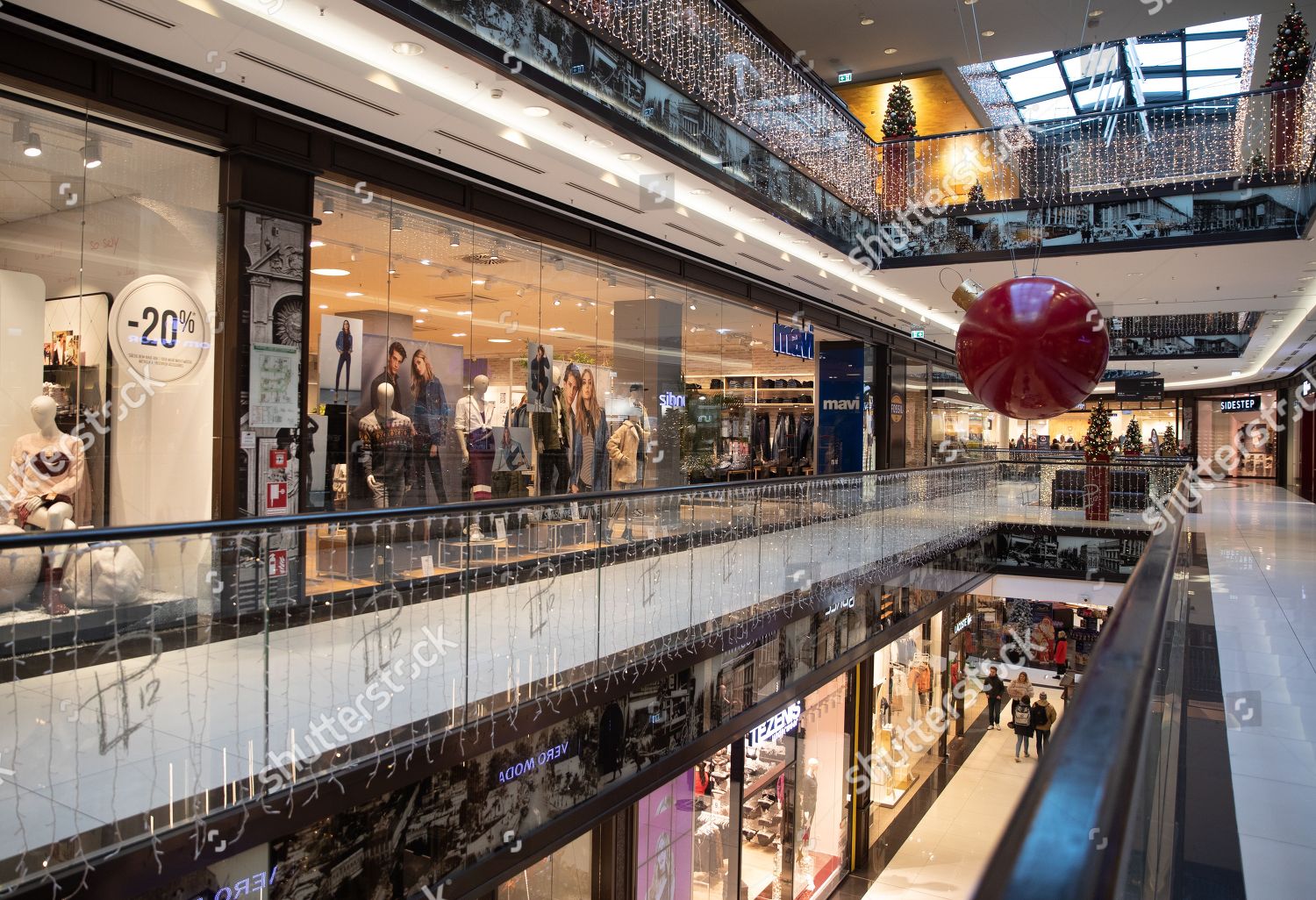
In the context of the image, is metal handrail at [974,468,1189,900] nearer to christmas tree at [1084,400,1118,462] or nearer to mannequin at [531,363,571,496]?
mannequin at [531,363,571,496]

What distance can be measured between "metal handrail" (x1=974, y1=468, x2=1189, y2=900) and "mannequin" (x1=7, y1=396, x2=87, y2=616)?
20.9 ft

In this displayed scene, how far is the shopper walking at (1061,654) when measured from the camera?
63.7 feet

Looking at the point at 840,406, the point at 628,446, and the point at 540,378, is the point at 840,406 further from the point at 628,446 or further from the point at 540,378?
Answer: the point at 540,378

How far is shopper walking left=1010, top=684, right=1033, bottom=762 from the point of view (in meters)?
16.3

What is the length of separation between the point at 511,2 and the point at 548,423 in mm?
4716

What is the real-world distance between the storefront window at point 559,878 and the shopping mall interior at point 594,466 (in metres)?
0.05

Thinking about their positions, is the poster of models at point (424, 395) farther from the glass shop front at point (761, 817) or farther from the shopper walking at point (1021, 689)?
the shopper walking at point (1021, 689)

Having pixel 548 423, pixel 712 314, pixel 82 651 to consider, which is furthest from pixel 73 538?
pixel 712 314

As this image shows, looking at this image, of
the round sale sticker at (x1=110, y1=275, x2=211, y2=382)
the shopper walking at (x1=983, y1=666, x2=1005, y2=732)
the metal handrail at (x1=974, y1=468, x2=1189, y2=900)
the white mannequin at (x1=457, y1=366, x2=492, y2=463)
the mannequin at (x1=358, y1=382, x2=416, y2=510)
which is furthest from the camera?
the shopper walking at (x1=983, y1=666, x2=1005, y2=732)

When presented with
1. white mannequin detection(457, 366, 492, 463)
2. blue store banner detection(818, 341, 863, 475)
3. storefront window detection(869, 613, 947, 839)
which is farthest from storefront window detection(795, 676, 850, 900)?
blue store banner detection(818, 341, 863, 475)

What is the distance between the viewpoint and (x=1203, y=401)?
41125 mm

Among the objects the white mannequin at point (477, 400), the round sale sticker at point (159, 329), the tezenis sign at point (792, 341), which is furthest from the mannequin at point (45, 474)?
the tezenis sign at point (792, 341)

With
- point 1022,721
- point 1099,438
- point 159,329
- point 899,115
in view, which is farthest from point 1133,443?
point 159,329

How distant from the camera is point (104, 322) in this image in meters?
6.05
